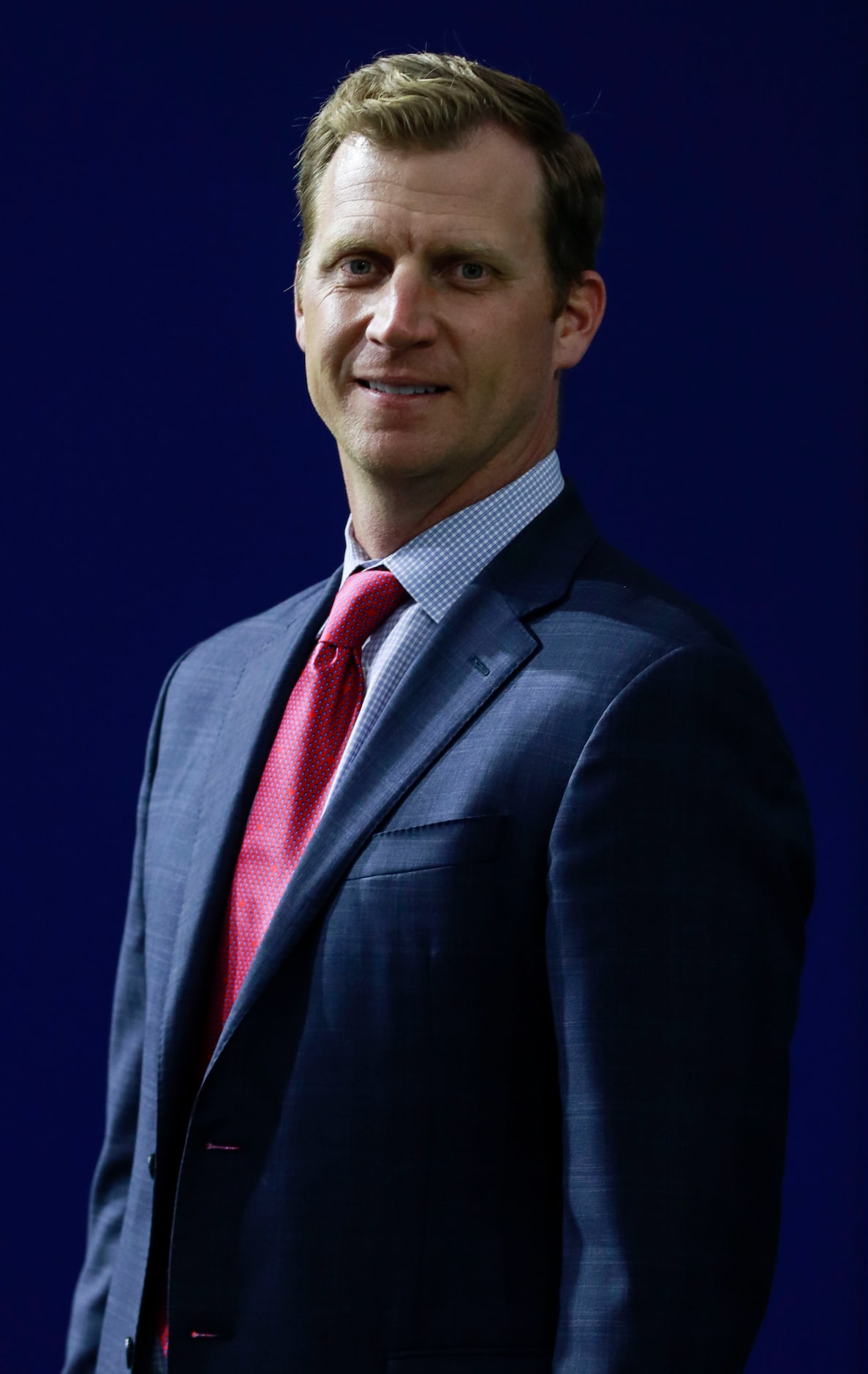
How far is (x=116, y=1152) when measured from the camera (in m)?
1.60

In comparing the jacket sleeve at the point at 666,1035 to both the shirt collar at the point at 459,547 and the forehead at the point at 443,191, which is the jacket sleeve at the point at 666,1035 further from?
the forehead at the point at 443,191

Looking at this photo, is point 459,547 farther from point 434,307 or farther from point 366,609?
point 434,307

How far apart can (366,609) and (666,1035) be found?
0.48 metres

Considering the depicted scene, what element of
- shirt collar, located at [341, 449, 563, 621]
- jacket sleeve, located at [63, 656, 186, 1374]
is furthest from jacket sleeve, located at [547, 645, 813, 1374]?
jacket sleeve, located at [63, 656, 186, 1374]

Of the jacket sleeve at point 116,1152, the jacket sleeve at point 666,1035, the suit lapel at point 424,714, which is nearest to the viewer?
the jacket sleeve at point 666,1035

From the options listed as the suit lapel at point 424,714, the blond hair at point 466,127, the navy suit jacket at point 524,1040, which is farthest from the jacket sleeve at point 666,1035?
the blond hair at point 466,127

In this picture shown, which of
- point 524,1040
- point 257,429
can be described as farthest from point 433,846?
point 257,429

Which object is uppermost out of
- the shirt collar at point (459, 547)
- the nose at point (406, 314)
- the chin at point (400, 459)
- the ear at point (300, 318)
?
the ear at point (300, 318)

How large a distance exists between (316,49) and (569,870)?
1.48 m

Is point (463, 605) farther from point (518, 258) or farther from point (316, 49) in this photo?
point (316, 49)

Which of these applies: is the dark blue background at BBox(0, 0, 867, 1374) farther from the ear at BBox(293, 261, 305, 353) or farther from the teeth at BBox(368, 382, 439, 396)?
the teeth at BBox(368, 382, 439, 396)

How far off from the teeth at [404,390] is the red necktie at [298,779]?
161mm

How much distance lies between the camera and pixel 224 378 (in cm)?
220

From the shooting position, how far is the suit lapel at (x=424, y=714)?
4.03 feet
